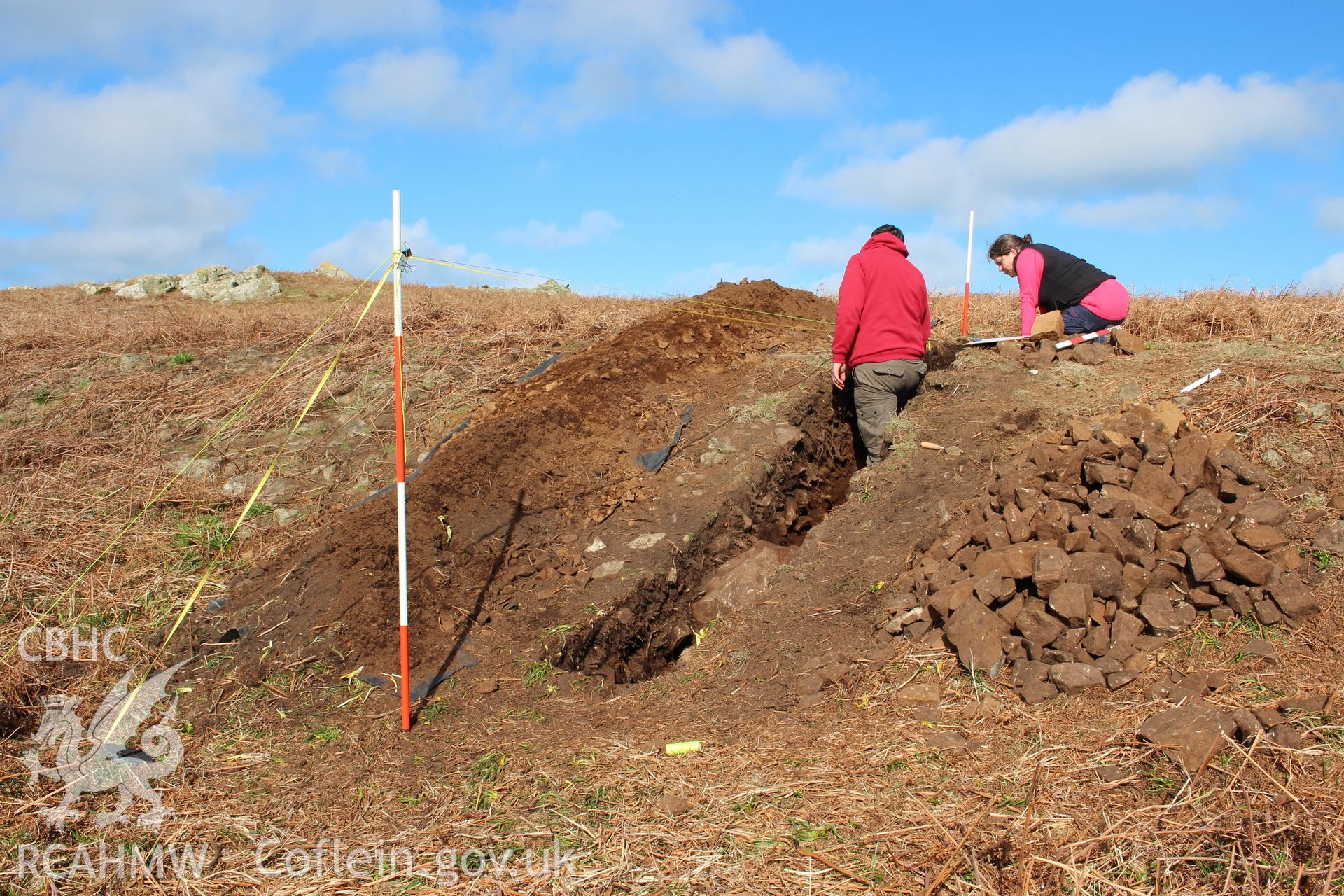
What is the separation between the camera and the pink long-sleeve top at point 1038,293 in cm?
759

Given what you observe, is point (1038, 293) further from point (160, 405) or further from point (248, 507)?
point (160, 405)

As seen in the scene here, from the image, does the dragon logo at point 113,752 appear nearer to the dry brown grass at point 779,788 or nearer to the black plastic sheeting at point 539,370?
the dry brown grass at point 779,788

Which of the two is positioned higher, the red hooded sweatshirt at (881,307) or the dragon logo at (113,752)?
the red hooded sweatshirt at (881,307)

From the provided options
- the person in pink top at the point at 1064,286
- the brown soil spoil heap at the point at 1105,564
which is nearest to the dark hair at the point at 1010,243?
the person in pink top at the point at 1064,286

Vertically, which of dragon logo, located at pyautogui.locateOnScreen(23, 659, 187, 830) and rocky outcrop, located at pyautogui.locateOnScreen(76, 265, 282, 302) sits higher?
rocky outcrop, located at pyautogui.locateOnScreen(76, 265, 282, 302)

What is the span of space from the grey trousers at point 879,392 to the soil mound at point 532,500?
0.47 m

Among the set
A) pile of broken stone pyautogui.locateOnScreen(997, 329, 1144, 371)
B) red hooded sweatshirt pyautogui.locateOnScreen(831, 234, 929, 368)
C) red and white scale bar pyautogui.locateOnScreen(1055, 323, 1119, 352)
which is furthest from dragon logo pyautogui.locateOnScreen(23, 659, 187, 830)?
red and white scale bar pyautogui.locateOnScreen(1055, 323, 1119, 352)

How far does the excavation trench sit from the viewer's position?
5.26 m

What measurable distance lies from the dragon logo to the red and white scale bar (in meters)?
7.16

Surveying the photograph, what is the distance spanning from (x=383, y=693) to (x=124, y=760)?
1.19 m

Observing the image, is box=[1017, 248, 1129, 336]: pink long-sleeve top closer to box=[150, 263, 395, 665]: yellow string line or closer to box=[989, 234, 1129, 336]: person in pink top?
box=[989, 234, 1129, 336]: person in pink top

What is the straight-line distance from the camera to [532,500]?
6.17 meters

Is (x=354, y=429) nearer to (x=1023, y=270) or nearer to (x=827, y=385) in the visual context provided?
(x=827, y=385)

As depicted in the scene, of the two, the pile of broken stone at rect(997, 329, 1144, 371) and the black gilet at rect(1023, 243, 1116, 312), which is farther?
the black gilet at rect(1023, 243, 1116, 312)
